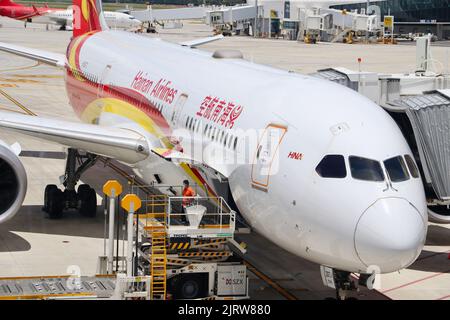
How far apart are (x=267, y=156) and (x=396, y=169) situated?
7.99 ft

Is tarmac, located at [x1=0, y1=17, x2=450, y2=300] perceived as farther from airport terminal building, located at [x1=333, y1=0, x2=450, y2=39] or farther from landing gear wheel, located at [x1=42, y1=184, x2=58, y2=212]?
airport terminal building, located at [x1=333, y1=0, x2=450, y2=39]

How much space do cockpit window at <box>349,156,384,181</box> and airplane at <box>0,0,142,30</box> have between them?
10099cm

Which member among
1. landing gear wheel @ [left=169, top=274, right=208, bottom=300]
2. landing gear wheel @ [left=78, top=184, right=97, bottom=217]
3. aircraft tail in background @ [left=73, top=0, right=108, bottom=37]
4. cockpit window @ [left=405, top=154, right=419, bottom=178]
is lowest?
landing gear wheel @ [left=78, top=184, right=97, bottom=217]

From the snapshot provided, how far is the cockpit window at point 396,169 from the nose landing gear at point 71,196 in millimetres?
12515

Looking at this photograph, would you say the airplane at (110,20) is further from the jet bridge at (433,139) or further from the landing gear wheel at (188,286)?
the landing gear wheel at (188,286)

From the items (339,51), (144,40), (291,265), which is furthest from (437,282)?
(339,51)

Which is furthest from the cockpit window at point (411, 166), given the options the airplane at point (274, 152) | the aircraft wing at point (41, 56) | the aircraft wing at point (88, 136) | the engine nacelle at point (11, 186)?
the aircraft wing at point (41, 56)

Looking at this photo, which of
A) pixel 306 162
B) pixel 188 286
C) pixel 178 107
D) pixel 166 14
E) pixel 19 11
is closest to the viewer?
pixel 306 162

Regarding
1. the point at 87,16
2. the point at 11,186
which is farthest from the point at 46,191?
the point at 87,16

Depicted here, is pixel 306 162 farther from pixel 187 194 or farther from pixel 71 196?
pixel 71 196

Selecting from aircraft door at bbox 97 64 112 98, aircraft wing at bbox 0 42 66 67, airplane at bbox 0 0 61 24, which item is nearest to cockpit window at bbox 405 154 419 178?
aircraft door at bbox 97 64 112 98

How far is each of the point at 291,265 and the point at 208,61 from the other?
5.60m

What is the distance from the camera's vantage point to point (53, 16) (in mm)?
116562

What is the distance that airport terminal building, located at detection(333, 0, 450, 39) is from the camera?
4867 inches
